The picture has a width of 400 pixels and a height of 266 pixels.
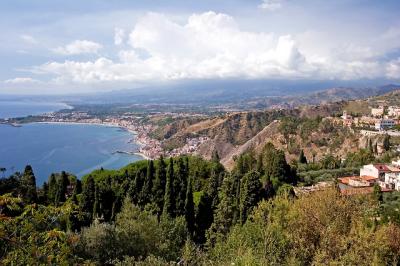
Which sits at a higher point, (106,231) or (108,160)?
(106,231)

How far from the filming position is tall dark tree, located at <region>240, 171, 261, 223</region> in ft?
87.6

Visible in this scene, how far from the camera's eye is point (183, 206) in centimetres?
2920

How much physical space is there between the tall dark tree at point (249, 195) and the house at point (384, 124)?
197 feet

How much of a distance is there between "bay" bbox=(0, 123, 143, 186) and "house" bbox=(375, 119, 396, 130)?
5647cm

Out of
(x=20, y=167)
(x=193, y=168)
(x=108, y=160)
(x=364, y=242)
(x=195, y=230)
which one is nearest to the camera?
(x=364, y=242)

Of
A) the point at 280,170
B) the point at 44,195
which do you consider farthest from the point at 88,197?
the point at 280,170

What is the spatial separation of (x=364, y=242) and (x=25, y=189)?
27.2 meters

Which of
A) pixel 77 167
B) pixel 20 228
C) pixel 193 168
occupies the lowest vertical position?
pixel 77 167

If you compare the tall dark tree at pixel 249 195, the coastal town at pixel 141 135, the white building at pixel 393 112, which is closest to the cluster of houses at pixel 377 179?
the tall dark tree at pixel 249 195

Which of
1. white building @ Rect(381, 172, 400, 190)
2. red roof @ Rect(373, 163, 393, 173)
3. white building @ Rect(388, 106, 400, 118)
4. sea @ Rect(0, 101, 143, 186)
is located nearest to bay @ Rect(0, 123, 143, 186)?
sea @ Rect(0, 101, 143, 186)

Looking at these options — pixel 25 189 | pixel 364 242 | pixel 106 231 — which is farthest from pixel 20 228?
pixel 25 189

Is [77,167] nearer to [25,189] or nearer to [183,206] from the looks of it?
[25,189]

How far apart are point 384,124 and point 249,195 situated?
213ft

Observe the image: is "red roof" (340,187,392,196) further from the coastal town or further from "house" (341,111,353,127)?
"house" (341,111,353,127)
